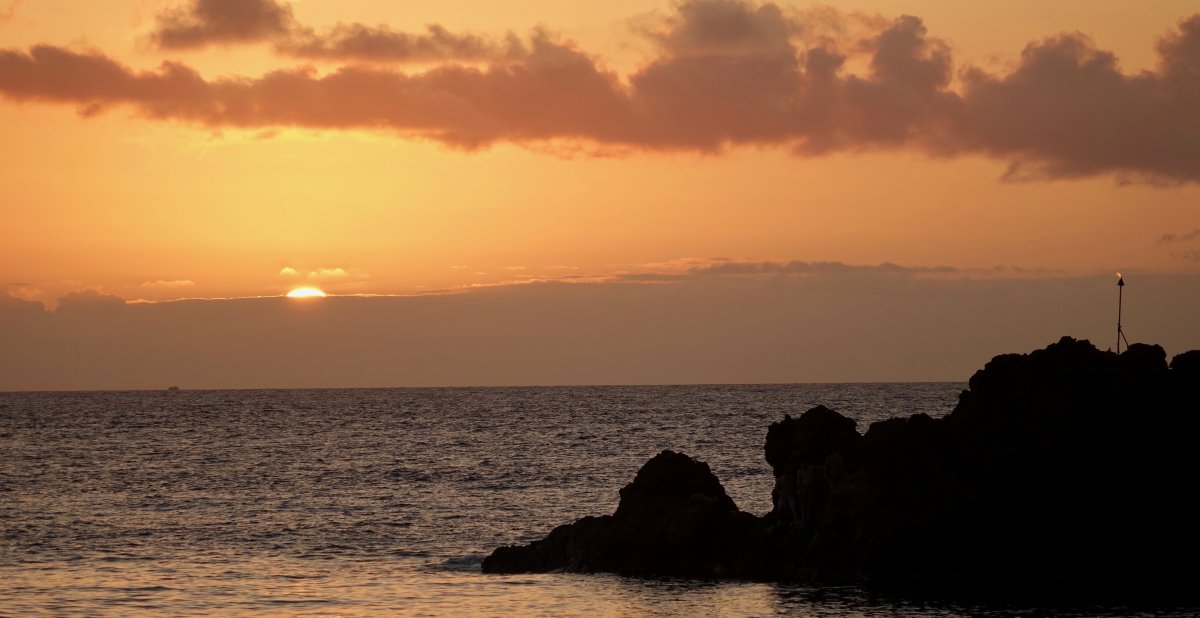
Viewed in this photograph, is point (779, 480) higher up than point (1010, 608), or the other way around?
point (779, 480)

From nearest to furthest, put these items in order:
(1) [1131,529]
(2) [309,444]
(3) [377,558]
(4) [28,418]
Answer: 1. (1) [1131,529]
2. (3) [377,558]
3. (2) [309,444]
4. (4) [28,418]

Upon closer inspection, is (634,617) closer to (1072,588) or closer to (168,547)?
(1072,588)

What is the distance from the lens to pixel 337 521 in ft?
218

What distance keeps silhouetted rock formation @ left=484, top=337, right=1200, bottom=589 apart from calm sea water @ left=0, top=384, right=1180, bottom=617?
Answer: 7.80ft

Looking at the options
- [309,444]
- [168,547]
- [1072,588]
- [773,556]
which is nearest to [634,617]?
[773,556]

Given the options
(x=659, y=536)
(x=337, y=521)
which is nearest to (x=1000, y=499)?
(x=659, y=536)

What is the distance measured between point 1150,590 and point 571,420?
126 metres

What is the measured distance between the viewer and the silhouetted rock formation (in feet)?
142

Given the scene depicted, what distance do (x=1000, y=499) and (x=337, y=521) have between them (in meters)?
34.9

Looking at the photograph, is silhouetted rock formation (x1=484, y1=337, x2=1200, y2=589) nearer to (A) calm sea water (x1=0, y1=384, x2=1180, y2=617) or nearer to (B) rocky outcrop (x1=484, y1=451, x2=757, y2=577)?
(B) rocky outcrop (x1=484, y1=451, x2=757, y2=577)

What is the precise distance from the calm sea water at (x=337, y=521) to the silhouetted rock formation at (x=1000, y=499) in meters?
2.38

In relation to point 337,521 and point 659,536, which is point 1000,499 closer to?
point 659,536

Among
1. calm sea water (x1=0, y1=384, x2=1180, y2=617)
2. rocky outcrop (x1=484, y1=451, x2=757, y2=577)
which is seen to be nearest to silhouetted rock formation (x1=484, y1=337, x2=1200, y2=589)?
rocky outcrop (x1=484, y1=451, x2=757, y2=577)

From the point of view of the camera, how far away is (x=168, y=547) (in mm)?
57531
